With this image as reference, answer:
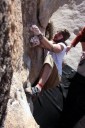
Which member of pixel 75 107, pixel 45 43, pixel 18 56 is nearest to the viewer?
pixel 18 56

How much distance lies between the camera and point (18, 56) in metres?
2.59

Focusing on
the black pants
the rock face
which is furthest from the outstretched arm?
the black pants

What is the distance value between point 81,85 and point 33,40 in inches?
28.3

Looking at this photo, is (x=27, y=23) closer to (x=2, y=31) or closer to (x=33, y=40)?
(x=33, y=40)

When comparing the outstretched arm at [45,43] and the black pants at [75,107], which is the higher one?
the outstretched arm at [45,43]

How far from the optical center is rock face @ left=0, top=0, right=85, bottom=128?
1856 mm

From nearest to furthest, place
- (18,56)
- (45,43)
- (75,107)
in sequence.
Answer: (18,56) < (45,43) < (75,107)

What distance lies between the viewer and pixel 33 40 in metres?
3.25

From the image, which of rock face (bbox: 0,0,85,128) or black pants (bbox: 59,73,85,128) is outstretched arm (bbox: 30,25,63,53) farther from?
black pants (bbox: 59,73,85,128)

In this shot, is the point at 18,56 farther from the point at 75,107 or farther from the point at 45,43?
the point at 75,107

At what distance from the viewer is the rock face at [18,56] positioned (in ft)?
6.09

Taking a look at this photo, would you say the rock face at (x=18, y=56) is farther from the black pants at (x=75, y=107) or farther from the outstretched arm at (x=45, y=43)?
the black pants at (x=75, y=107)

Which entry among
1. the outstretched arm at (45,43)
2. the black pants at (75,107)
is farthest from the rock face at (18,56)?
the black pants at (75,107)

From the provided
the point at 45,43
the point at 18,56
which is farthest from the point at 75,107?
the point at 18,56
